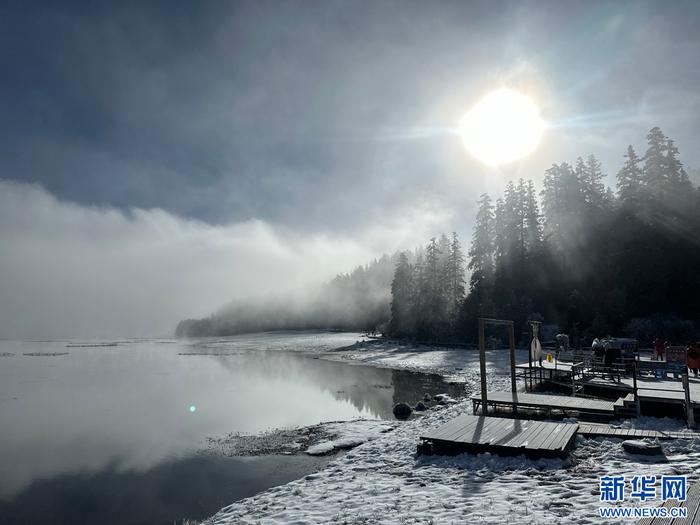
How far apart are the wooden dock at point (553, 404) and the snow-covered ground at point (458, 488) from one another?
4.16 ft

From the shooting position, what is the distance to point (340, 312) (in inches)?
5763

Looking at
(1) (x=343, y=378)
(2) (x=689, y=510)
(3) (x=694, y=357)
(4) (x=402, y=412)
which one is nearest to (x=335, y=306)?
(1) (x=343, y=378)

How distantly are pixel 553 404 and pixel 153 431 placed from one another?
20.7 meters

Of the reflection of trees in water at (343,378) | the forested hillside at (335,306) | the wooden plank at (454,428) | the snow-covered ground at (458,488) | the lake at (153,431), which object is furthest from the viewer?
the forested hillside at (335,306)

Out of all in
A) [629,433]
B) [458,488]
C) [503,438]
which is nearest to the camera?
[458,488]

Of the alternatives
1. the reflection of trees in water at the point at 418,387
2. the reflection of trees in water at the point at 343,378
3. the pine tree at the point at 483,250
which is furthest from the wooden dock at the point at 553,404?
the pine tree at the point at 483,250

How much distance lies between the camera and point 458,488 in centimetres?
979

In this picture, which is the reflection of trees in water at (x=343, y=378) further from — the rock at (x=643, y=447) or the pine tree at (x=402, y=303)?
the pine tree at (x=402, y=303)

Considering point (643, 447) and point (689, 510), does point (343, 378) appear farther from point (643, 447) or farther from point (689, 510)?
point (689, 510)

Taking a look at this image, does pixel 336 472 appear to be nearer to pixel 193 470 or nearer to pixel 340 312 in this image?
pixel 193 470

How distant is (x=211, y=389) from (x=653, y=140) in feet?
206

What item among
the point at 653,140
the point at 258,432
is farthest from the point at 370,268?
the point at 258,432

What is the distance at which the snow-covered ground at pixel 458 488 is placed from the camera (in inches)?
323

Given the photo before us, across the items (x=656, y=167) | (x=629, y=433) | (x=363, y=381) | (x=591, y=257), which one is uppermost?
(x=656, y=167)
